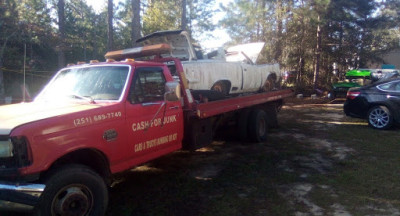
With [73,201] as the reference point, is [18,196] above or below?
above

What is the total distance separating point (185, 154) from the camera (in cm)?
660

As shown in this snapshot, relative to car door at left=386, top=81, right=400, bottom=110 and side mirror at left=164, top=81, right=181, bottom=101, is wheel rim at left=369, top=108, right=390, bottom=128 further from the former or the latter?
side mirror at left=164, top=81, right=181, bottom=101

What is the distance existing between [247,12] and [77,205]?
18723 mm

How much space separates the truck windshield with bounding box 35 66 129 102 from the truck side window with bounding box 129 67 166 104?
Answer: 16cm

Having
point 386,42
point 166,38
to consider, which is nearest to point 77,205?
point 166,38

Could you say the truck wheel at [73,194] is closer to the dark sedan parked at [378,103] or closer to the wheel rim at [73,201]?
the wheel rim at [73,201]

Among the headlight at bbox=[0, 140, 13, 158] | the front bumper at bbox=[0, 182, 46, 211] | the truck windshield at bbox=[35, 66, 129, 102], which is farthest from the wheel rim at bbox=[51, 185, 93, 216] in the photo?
the truck windshield at bbox=[35, 66, 129, 102]

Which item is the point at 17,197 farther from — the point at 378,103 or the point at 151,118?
the point at 378,103

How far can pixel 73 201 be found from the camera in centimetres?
315

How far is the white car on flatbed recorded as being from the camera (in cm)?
621

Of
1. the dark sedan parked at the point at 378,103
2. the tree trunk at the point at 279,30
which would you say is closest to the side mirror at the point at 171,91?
the dark sedan parked at the point at 378,103

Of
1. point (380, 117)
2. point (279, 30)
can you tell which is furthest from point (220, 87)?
point (279, 30)

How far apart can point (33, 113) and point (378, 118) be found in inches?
343

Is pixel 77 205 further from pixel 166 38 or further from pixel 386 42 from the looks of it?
pixel 386 42
